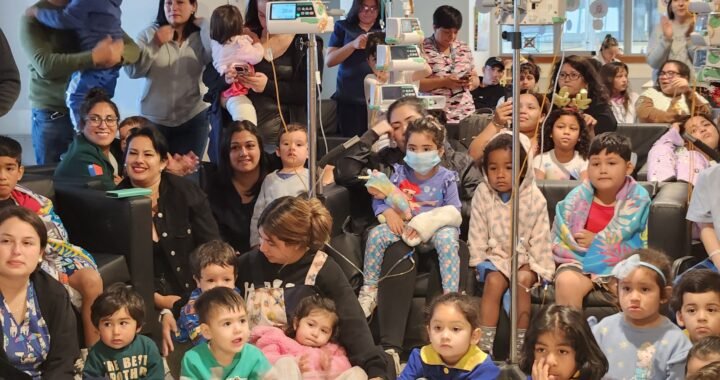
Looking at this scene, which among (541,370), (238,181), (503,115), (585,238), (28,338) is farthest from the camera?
(503,115)

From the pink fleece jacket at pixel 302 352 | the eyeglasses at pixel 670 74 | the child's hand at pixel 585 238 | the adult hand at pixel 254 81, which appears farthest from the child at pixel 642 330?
the eyeglasses at pixel 670 74

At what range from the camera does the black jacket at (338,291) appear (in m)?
3.95

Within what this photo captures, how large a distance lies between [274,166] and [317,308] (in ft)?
4.32

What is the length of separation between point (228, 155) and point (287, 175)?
274 millimetres

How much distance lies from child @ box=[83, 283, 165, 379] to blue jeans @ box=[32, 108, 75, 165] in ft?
6.75

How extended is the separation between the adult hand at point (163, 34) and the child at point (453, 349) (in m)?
2.80

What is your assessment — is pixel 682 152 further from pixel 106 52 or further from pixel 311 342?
pixel 106 52

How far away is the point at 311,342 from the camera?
155 inches

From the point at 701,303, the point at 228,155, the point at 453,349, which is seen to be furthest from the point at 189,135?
the point at 701,303

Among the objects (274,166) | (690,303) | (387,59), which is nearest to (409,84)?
(387,59)

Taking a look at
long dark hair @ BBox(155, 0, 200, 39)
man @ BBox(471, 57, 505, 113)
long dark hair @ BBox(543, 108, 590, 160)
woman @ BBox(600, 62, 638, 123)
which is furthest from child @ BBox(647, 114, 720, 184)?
long dark hair @ BBox(155, 0, 200, 39)

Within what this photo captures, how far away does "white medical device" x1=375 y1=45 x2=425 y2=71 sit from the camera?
5281mm

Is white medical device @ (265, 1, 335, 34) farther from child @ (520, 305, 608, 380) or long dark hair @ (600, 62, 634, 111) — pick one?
long dark hair @ (600, 62, 634, 111)

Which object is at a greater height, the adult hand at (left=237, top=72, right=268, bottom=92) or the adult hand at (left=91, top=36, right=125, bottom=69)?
the adult hand at (left=91, top=36, right=125, bottom=69)
